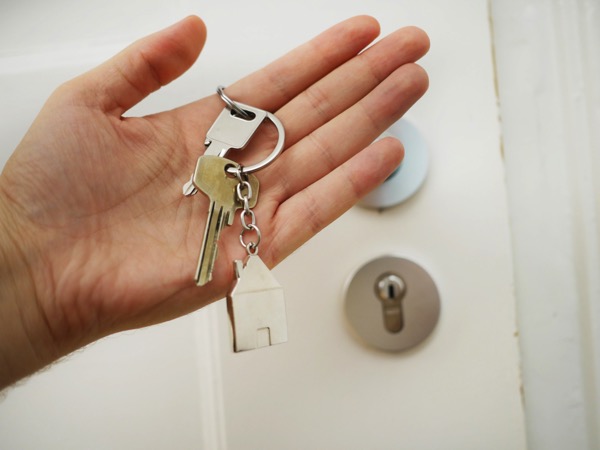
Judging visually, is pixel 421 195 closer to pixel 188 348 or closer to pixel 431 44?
pixel 431 44

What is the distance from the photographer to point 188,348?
0.59 m

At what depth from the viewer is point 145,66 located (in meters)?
0.52

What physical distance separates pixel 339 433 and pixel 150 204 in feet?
1.23

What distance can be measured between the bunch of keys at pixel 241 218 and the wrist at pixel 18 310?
0.66 ft

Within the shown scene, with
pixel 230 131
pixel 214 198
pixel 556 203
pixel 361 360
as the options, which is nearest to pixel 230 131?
pixel 230 131

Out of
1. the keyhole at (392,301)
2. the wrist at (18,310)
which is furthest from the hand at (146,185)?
the keyhole at (392,301)

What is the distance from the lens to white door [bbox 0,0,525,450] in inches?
22.7

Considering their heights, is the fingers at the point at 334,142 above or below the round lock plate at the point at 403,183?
above

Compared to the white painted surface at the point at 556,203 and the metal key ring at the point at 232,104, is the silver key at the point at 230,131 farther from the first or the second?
the white painted surface at the point at 556,203

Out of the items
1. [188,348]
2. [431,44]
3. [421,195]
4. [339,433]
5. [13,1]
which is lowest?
[339,433]

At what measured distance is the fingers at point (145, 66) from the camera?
0.52 metres

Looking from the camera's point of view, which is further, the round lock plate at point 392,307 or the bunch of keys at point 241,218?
the round lock plate at point 392,307

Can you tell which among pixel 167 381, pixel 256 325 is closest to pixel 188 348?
pixel 167 381

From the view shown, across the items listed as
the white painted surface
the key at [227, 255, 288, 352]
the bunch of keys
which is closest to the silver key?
the bunch of keys
